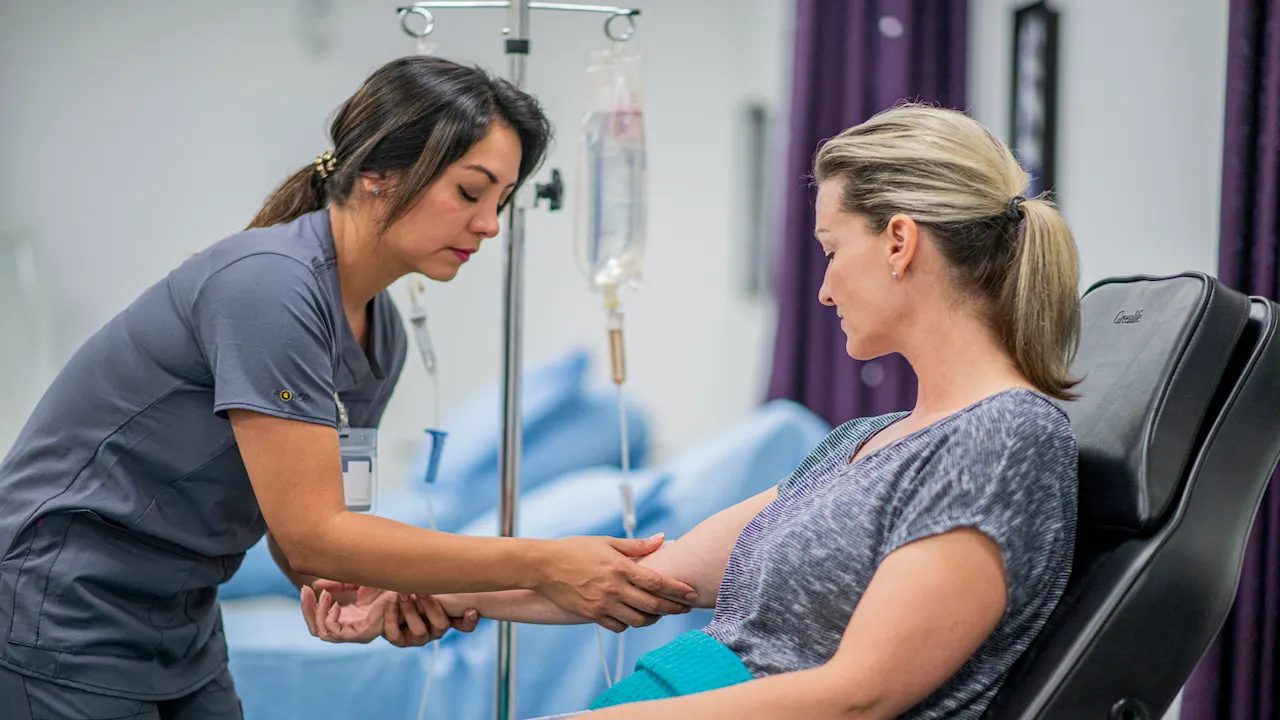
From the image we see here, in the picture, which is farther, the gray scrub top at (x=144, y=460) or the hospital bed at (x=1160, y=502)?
the gray scrub top at (x=144, y=460)

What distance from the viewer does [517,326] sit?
1.60 meters

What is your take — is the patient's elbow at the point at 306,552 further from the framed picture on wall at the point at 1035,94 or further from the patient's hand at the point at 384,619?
the framed picture on wall at the point at 1035,94

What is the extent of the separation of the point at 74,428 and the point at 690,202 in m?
2.94

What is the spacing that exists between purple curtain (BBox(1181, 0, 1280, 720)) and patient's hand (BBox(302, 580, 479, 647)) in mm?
1233

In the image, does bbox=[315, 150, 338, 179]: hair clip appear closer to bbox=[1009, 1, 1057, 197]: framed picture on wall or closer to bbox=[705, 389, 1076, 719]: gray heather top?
bbox=[705, 389, 1076, 719]: gray heather top

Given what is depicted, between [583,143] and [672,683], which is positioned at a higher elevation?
[583,143]

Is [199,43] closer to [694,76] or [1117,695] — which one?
[694,76]

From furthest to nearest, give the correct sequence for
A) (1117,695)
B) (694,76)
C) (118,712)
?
(694,76)
(118,712)
(1117,695)

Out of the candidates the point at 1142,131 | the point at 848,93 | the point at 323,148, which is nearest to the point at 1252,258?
the point at 1142,131

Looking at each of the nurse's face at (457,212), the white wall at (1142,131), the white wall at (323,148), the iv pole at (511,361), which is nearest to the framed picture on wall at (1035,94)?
the white wall at (1142,131)

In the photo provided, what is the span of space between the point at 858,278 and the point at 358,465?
672 mm

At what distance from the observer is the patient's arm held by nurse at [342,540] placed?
1.11 m

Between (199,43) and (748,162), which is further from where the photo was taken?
(748,162)

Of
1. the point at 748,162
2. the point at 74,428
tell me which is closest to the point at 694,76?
the point at 748,162
